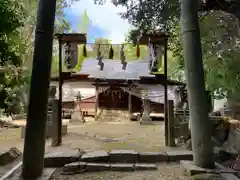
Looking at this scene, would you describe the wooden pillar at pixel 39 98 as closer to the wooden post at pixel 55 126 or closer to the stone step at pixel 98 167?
the stone step at pixel 98 167

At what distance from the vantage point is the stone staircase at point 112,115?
17413 millimetres

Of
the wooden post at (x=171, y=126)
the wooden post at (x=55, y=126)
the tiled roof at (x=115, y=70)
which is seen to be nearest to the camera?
the wooden post at (x=171, y=126)

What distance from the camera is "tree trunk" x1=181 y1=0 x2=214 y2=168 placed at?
17.4 ft

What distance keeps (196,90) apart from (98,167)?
251cm

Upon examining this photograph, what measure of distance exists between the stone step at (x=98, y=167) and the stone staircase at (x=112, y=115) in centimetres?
1134

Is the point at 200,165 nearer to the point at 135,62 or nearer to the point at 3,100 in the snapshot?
the point at 3,100

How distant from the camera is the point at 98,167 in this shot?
580cm

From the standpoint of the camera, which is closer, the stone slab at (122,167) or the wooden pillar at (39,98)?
the wooden pillar at (39,98)

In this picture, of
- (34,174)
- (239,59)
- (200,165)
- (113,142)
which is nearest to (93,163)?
(34,174)

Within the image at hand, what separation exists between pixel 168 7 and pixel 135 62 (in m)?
9.91

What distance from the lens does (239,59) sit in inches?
440

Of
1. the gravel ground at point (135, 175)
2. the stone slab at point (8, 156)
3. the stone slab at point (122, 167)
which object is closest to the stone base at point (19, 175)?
the gravel ground at point (135, 175)

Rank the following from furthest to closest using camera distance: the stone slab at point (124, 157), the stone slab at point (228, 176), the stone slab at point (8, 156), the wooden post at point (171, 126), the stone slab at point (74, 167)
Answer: the wooden post at point (171, 126), the stone slab at point (8, 156), the stone slab at point (124, 157), the stone slab at point (74, 167), the stone slab at point (228, 176)

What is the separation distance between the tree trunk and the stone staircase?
39.5ft
